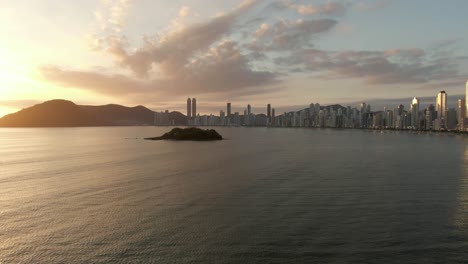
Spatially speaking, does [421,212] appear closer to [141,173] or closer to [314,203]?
[314,203]

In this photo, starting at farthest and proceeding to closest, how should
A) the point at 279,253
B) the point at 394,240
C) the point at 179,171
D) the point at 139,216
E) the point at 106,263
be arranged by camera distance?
the point at 179,171 < the point at 139,216 < the point at 394,240 < the point at 279,253 < the point at 106,263

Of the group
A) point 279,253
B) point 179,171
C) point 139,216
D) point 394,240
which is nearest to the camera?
point 279,253

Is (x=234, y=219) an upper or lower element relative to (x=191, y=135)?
lower

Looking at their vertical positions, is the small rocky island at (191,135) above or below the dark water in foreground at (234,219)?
above

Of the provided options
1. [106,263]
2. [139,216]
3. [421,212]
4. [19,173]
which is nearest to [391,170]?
[421,212]

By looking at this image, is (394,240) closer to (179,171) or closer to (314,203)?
(314,203)

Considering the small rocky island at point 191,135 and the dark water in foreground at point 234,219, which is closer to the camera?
the dark water in foreground at point 234,219

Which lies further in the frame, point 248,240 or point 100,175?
point 100,175

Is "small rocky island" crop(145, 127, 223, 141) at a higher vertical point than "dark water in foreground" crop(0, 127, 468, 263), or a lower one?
higher

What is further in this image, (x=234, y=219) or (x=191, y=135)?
(x=191, y=135)

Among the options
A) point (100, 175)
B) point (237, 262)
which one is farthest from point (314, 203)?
point (100, 175)

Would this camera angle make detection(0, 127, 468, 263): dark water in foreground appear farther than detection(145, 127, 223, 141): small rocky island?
No
